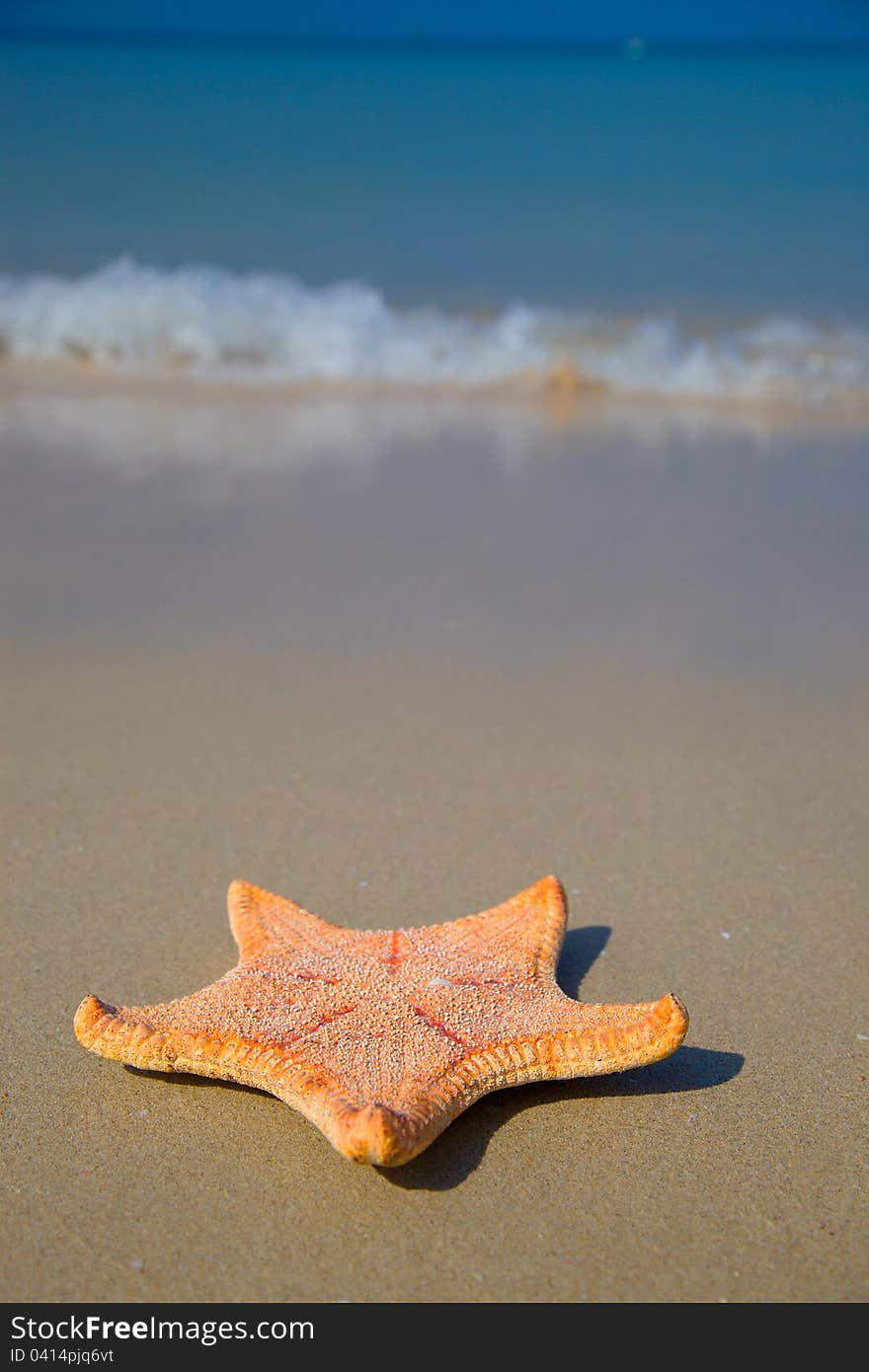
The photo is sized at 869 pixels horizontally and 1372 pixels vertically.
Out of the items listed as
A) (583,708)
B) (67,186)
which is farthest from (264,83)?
(583,708)

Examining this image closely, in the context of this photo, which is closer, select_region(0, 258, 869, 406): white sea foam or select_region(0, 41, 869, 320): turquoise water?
select_region(0, 258, 869, 406): white sea foam

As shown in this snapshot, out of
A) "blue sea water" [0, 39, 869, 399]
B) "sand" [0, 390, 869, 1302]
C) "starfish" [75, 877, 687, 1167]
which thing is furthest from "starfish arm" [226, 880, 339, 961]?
"blue sea water" [0, 39, 869, 399]

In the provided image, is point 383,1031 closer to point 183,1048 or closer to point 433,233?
point 183,1048

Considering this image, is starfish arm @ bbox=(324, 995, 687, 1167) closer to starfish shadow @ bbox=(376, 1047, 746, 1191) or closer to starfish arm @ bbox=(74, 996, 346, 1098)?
starfish shadow @ bbox=(376, 1047, 746, 1191)

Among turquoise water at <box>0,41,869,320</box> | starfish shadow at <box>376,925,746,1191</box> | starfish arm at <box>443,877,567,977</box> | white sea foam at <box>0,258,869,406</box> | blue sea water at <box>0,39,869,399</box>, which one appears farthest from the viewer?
turquoise water at <box>0,41,869,320</box>

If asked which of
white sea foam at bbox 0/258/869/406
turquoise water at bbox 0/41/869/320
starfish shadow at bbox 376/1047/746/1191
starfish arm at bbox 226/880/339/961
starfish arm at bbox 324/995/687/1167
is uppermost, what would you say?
turquoise water at bbox 0/41/869/320

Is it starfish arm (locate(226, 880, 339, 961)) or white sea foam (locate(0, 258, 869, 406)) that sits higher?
white sea foam (locate(0, 258, 869, 406))

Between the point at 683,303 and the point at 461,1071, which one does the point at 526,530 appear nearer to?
the point at 461,1071
